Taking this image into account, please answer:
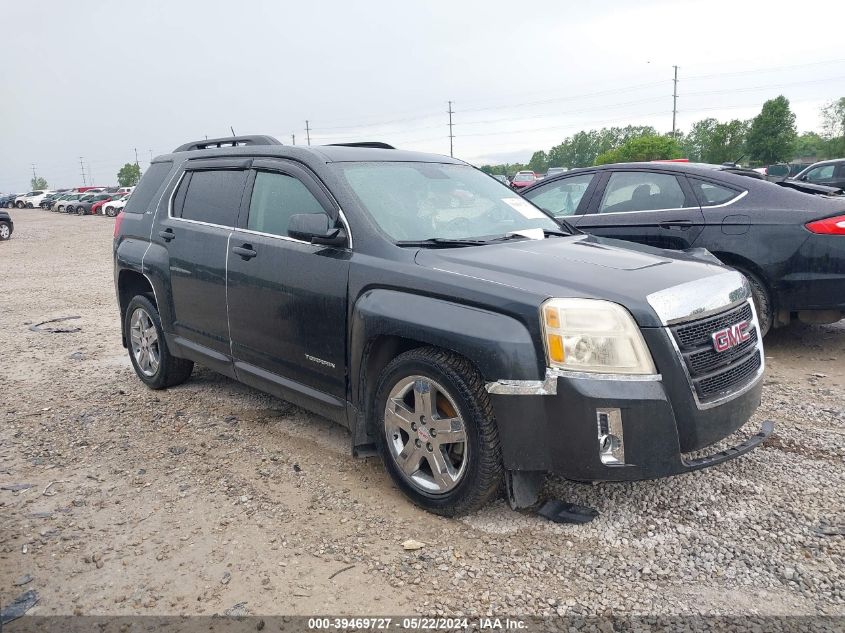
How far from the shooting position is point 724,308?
10.6ft

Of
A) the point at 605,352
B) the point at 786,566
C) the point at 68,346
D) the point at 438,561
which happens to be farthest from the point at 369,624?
the point at 68,346

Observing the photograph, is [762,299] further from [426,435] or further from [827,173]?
[827,173]

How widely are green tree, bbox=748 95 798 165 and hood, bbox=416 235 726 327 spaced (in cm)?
5934

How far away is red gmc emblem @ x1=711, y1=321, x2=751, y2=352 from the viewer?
3.15 meters

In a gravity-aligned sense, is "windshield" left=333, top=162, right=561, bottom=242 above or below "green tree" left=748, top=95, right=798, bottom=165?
below

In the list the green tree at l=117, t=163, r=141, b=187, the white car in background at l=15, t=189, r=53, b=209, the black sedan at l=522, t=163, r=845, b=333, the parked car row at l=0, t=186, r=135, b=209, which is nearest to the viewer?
the black sedan at l=522, t=163, r=845, b=333

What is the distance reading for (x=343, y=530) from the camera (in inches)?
129

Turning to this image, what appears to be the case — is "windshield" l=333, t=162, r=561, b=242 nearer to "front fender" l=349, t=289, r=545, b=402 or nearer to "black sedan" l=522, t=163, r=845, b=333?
"front fender" l=349, t=289, r=545, b=402

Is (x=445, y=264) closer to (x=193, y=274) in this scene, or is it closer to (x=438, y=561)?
(x=438, y=561)

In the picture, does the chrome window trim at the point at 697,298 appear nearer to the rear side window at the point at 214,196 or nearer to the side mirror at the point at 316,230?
the side mirror at the point at 316,230

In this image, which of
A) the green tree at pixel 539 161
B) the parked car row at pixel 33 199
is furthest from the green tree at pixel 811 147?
the parked car row at pixel 33 199

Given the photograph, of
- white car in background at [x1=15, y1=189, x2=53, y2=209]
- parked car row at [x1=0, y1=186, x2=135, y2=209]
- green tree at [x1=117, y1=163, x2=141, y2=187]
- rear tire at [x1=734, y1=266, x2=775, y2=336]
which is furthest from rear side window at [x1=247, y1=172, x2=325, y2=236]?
green tree at [x1=117, y1=163, x2=141, y2=187]

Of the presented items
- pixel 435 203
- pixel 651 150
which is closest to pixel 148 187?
pixel 435 203

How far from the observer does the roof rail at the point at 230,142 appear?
4816mm
